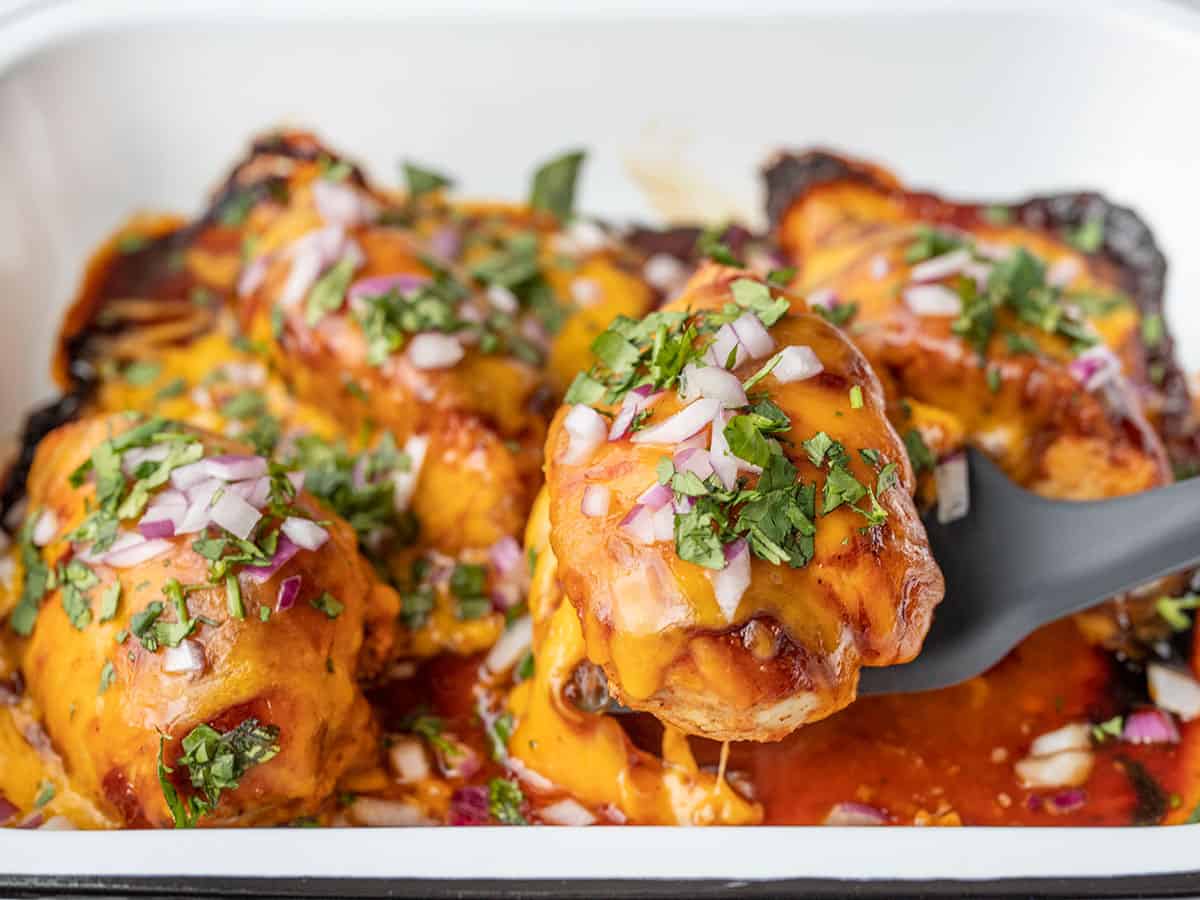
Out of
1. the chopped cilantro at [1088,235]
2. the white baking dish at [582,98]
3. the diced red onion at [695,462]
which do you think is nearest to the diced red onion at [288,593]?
the diced red onion at [695,462]

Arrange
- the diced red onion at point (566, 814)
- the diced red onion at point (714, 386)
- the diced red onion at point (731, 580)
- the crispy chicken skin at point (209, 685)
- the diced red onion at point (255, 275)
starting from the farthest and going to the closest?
the diced red onion at point (255, 275), the diced red onion at point (566, 814), the crispy chicken skin at point (209, 685), the diced red onion at point (714, 386), the diced red onion at point (731, 580)

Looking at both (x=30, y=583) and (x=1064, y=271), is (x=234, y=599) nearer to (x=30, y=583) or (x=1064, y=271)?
(x=30, y=583)

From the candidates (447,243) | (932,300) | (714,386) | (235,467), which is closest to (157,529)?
(235,467)

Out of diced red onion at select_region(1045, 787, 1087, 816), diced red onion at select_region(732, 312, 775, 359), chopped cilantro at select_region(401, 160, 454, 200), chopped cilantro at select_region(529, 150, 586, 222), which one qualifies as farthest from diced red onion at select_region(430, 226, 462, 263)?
diced red onion at select_region(1045, 787, 1087, 816)

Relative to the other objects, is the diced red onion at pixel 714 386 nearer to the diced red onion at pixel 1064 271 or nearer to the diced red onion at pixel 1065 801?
the diced red onion at pixel 1065 801

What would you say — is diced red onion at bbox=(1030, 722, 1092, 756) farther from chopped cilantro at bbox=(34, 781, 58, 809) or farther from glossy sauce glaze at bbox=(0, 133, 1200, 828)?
chopped cilantro at bbox=(34, 781, 58, 809)

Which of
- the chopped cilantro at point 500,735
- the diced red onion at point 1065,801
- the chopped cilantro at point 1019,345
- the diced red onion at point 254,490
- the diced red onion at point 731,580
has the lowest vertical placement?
the diced red onion at point 1065,801

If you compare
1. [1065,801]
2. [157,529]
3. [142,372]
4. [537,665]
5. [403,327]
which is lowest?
[1065,801]
